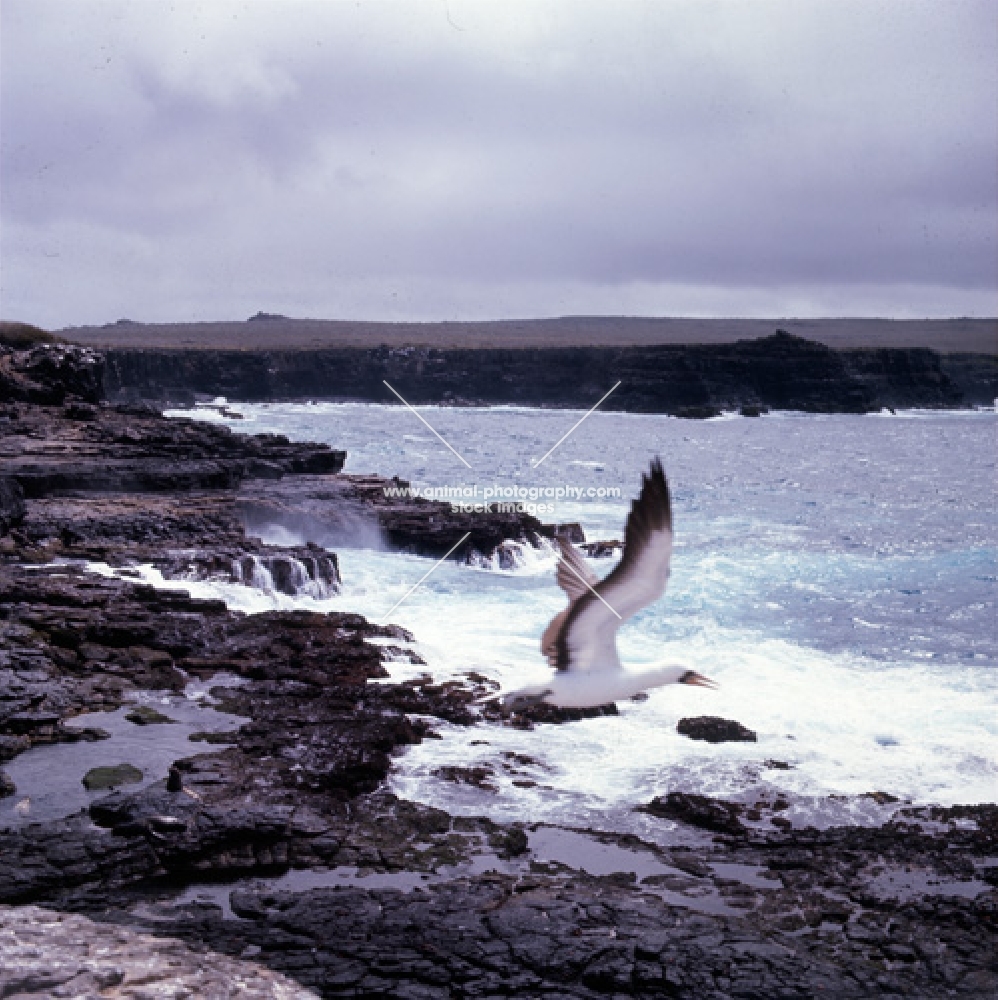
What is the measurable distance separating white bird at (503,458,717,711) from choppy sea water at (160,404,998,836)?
354 cm

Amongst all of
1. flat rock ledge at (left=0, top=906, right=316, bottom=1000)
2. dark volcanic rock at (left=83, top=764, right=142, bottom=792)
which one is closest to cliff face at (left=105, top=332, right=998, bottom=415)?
dark volcanic rock at (left=83, top=764, right=142, bottom=792)

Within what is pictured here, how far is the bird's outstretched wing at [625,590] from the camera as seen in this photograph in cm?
760

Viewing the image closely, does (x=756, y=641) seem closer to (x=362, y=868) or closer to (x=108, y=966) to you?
(x=362, y=868)

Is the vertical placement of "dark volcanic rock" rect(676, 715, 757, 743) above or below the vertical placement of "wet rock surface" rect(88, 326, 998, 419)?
below

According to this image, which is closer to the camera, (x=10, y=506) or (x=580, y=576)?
(x=580, y=576)

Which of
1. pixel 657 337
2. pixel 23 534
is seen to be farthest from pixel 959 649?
pixel 657 337

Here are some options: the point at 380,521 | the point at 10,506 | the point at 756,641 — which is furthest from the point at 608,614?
the point at 380,521

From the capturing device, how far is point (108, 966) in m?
7.95

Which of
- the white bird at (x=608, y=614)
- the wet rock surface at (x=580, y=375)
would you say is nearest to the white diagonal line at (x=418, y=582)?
the white bird at (x=608, y=614)

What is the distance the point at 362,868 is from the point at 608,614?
12.5ft

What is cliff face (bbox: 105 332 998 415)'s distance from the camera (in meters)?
107

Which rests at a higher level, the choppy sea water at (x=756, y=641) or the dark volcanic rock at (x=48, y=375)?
the dark volcanic rock at (x=48, y=375)

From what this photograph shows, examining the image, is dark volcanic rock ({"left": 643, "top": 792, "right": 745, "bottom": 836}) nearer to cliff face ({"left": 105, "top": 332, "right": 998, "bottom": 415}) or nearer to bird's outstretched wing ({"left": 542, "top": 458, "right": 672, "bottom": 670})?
bird's outstretched wing ({"left": 542, "top": 458, "right": 672, "bottom": 670})

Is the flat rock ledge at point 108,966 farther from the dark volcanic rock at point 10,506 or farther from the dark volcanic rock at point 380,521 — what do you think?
the dark volcanic rock at point 380,521
